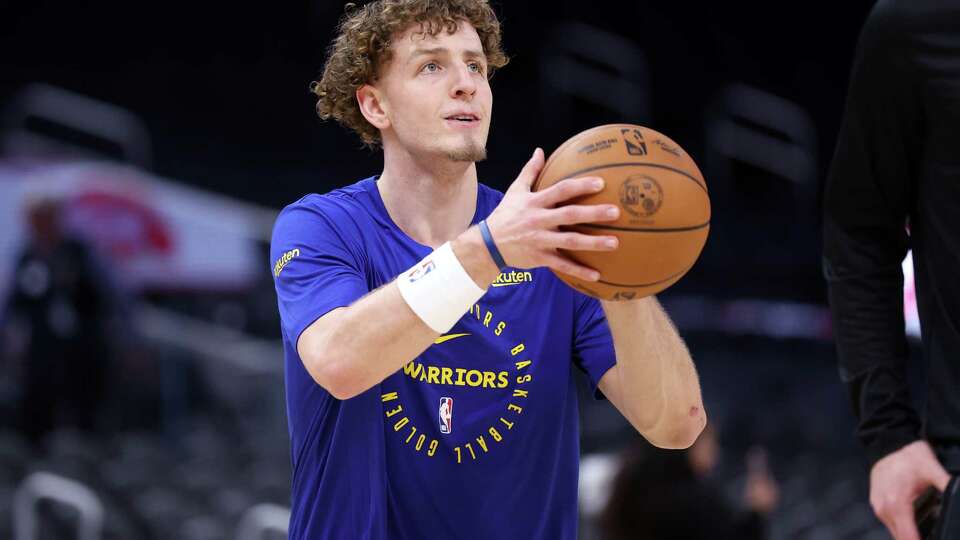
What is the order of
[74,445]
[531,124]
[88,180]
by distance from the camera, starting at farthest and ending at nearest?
[531,124]
[88,180]
[74,445]

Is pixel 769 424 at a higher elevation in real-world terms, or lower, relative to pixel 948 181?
lower

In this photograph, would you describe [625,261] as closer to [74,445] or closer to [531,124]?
[74,445]

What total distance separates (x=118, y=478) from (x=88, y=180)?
4.46m

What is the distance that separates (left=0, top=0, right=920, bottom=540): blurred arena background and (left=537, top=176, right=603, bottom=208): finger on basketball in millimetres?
3913

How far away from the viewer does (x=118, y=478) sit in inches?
297

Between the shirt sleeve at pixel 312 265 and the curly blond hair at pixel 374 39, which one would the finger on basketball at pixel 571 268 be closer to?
the shirt sleeve at pixel 312 265

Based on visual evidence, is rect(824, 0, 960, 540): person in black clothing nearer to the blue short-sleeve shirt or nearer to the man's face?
the blue short-sleeve shirt

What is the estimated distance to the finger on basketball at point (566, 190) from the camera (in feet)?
7.70

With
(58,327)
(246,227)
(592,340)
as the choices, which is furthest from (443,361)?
(246,227)

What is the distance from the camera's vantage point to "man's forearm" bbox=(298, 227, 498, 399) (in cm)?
249

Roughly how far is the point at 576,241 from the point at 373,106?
1101 millimetres

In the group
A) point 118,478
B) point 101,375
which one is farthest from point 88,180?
point 118,478

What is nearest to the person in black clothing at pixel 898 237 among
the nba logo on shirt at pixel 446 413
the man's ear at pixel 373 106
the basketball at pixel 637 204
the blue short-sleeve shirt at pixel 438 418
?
the basketball at pixel 637 204

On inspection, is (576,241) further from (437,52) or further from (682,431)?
(437,52)
